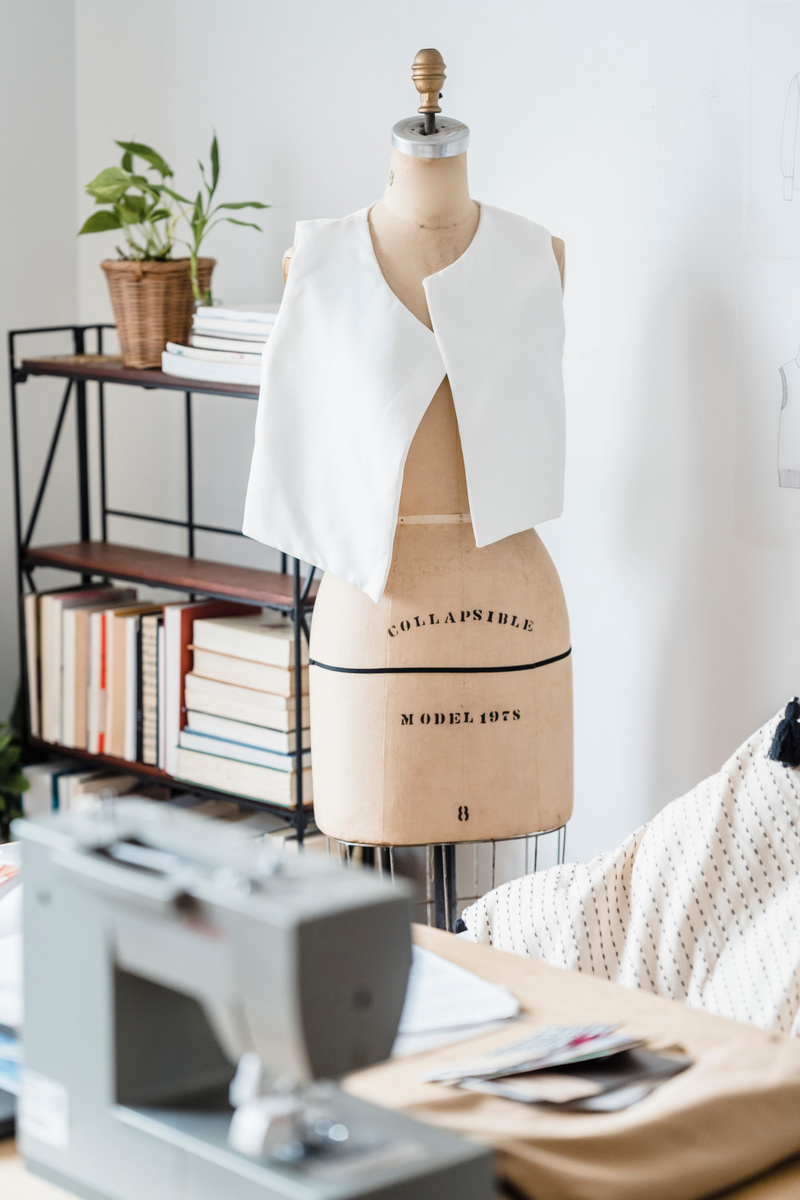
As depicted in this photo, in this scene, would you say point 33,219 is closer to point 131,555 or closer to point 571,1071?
point 131,555

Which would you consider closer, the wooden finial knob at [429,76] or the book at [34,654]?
the wooden finial knob at [429,76]

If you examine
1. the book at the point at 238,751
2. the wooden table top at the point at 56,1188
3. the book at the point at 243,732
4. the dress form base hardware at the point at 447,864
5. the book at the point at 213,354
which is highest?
the book at the point at 213,354

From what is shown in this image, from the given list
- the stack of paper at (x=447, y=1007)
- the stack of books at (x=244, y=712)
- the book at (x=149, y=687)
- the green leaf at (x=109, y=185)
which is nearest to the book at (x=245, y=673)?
the stack of books at (x=244, y=712)

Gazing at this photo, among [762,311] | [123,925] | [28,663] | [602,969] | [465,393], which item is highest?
[762,311]

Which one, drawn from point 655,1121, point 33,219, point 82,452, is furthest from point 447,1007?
point 33,219

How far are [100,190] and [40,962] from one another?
7.79 feet

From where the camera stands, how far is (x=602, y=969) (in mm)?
2223

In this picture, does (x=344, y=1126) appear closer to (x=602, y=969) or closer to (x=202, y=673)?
(x=602, y=969)

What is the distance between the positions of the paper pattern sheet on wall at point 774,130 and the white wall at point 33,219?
75.7 inches

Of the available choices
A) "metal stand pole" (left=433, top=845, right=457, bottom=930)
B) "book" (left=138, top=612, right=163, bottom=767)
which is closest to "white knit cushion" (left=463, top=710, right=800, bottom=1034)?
"metal stand pole" (left=433, top=845, right=457, bottom=930)

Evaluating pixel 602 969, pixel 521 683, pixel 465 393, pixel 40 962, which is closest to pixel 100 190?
pixel 465 393

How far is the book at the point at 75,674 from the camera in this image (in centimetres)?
329

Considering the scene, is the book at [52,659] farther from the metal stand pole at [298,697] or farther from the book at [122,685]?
the metal stand pole at [298,697]

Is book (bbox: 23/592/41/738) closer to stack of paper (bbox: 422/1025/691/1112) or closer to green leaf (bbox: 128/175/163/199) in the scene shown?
green leaf (bbox: 128/175/163/199)
